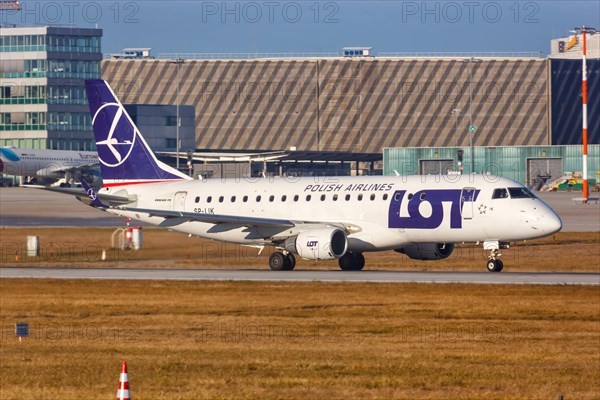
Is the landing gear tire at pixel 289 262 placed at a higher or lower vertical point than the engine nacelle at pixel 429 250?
lower

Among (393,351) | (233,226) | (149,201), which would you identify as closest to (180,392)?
(393,351)

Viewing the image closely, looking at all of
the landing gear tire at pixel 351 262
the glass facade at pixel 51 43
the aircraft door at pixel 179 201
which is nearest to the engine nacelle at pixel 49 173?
the glass facade at pixel 51 43

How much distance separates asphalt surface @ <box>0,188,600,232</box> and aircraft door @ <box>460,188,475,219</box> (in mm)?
36415

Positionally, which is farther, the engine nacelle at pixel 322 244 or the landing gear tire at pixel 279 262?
the landing gear tire at pixel 279 262

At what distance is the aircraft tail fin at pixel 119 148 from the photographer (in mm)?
58406

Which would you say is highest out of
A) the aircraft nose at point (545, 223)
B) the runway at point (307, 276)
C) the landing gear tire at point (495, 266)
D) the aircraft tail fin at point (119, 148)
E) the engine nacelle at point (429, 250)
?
the aircraft tail fin at point (119, 148)

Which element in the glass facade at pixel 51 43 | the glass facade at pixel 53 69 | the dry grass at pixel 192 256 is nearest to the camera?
the dry grass at pixel 192 256

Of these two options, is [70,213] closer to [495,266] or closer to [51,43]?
[495,266]

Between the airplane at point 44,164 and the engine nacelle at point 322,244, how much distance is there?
10958 centimetres

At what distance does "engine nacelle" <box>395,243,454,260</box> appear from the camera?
171ft

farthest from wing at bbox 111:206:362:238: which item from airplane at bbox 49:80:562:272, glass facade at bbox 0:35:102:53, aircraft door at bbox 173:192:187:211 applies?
glass facade at bbox 0:35:102:53

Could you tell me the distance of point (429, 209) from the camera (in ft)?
164

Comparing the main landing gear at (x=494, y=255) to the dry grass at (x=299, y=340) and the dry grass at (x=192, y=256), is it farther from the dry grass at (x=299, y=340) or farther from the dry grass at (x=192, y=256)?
the dry grass at (x=299, y=340)

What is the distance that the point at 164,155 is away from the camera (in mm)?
173125
